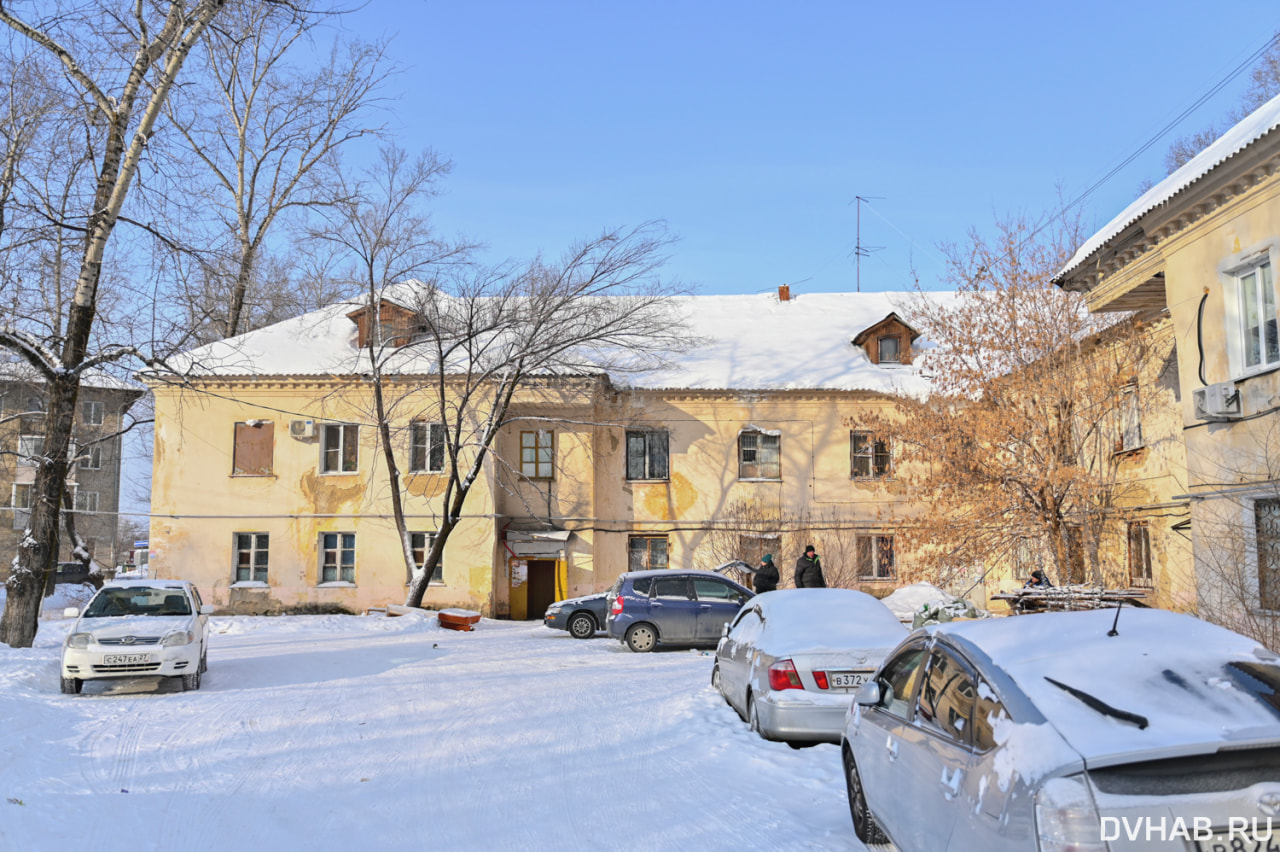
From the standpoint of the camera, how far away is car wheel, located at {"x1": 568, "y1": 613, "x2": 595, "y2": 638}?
862 inches

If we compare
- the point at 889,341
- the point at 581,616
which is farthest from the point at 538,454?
the point at 889,341

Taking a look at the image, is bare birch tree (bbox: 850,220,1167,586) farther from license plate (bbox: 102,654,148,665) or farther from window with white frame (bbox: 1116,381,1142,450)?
license plate (bbox: 102,654,148,665)

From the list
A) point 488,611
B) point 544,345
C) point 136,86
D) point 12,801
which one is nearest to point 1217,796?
point 12,801

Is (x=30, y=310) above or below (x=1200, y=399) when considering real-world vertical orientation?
above

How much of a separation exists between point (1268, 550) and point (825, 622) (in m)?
7.72

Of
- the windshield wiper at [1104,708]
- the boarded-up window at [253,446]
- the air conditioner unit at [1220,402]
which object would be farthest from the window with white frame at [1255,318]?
the boarded-up window at [253,446]

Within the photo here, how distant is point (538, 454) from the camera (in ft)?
100

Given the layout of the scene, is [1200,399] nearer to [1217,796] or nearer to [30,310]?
[1217,796]

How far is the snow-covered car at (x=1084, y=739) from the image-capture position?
356 cm

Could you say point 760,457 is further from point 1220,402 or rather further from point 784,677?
point 784,677

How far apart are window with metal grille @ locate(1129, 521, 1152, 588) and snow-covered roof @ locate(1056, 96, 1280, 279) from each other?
22.7ft

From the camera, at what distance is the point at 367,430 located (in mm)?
30141

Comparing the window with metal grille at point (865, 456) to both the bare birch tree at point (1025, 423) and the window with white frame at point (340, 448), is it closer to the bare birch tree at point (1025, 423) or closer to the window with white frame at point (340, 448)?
the bare birch tree at point (1025, 423)

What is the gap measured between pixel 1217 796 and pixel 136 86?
17.7 meters
